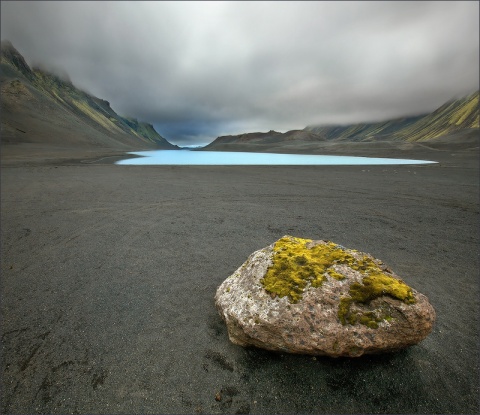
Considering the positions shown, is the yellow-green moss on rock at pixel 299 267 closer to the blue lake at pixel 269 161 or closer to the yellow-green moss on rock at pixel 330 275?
the yellow-green moss on rock at pixel 330 275

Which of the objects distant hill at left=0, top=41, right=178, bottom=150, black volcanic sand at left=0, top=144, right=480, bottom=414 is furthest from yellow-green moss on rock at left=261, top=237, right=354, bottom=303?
distant hill at left=0, top=41, right=178, bottom=150

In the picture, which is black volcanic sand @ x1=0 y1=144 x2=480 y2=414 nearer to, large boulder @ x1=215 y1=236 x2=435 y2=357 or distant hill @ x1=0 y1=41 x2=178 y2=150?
large boulder @ x1=215 y1=236 x2=435 y2=357

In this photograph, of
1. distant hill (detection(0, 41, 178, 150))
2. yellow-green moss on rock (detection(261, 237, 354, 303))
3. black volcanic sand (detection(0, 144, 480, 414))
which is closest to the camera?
black volcanic sand (detection(0, 144, 480, 414))

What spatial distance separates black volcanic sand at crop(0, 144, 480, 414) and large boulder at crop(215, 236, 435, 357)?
452 mm

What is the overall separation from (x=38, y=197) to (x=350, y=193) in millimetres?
20188

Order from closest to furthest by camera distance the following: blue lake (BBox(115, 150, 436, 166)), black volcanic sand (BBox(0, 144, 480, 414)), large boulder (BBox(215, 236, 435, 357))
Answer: black volcanic sand (BBox(0, 144, 480, 414)), large boulder (BBox(215, 236, 435, 357)), blue lake (BBox(115, 150, 436, 166))

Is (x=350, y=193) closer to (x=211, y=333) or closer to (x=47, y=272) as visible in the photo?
(x=211, y=333)

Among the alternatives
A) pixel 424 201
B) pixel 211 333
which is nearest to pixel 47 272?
pixel 211 333

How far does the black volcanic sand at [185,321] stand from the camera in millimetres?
3521

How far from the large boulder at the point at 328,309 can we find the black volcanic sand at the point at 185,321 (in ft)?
1.48

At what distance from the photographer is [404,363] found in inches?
154

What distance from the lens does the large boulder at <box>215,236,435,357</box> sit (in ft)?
12.0

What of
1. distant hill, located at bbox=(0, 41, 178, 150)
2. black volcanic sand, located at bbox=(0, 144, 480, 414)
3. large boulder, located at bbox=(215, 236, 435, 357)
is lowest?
black volcanic sand, located at bbox=(0, 144, 480, 414)

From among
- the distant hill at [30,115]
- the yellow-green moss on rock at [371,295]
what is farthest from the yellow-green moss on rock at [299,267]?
the distant hill at [30,115]
